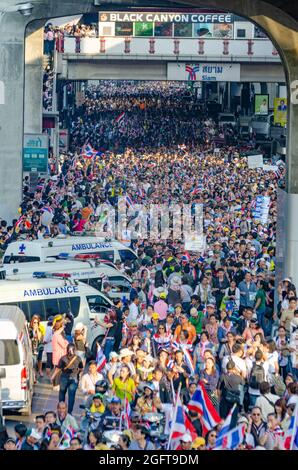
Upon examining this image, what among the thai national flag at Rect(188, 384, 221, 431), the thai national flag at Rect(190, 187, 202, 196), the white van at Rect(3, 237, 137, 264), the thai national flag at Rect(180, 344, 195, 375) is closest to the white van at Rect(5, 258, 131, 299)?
the white van at Rect(3, 237, 137, 264)

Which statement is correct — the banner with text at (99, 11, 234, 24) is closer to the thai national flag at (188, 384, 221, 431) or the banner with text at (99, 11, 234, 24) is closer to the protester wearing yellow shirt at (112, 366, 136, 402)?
the protester wearing yellow shirt at (112, 366, 136, 402)

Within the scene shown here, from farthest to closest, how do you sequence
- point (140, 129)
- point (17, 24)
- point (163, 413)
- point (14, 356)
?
1. point (140, 129)
2. point (17, 24)
3. point (14, 356)
4. point (163, 413)

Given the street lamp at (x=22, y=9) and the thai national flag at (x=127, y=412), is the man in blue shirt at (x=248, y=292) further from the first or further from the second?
the street lamp at (x=22, y=9)

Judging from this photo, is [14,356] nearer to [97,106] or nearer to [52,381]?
[52,381]

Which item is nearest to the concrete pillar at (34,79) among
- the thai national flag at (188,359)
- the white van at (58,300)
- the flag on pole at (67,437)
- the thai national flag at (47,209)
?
the thai national flag at (47,209)

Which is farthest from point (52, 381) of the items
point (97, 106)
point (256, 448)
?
point (97, 106)

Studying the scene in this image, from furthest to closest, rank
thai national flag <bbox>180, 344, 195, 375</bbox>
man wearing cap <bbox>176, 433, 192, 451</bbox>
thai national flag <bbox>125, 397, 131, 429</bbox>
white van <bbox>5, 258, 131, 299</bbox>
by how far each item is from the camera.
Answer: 1. white van <bbox>5, 258, 131, 299</bbox>
2. thai national flag <bbox>180, 344, 195, 375</bbox>
3. thai national flag <bbox>125, 397, 131, 429</bbox>
4. man wearing cap <bbox>176, 433, 192, 451</bbox>
